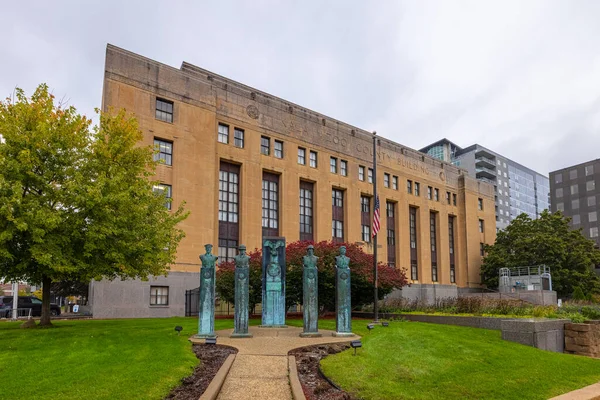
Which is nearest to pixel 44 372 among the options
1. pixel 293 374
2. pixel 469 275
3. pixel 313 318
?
pixel 293 374

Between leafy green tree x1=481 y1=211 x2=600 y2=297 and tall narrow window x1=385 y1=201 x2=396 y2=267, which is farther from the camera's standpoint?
tall narrow window x1=385 y1=201 x2=396 y2=267

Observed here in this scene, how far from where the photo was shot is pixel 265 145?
41.4 metres

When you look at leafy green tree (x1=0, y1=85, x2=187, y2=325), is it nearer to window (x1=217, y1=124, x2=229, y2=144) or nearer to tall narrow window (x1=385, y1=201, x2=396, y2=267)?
window (x1=217, y1=124, x2=229, y2=144)

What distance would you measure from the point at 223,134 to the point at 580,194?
76908 mm

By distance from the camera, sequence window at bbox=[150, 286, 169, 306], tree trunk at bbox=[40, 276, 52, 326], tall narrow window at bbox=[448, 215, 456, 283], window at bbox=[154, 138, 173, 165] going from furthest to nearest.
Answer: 1. tall narrow window at bbox=[448, 215, 456, 283]
2. window at bbox=[154, 138, 173, 165]
3. window at bbox=[150, 286, 169, 306]
4. tree trunk at bbox=[40, 276, 52, 326]

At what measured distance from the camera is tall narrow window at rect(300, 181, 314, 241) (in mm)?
43688

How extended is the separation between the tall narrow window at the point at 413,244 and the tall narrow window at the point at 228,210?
77.7 feet

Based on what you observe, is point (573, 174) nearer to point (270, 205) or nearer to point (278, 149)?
point (278, 149)

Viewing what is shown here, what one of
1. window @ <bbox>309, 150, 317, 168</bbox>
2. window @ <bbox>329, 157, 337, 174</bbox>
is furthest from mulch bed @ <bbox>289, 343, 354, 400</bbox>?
window @ <bbox>329, 157, 337, 174</bbox>

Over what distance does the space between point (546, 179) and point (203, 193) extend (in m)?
156

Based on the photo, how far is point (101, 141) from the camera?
19938 mm

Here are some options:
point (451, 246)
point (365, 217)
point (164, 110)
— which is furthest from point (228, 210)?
point (451, 246)

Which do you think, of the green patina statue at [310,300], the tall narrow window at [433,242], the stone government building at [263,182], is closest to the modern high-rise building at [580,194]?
the stone government building at [263,182]

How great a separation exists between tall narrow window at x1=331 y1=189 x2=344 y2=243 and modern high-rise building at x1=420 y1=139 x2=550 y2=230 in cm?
8544
